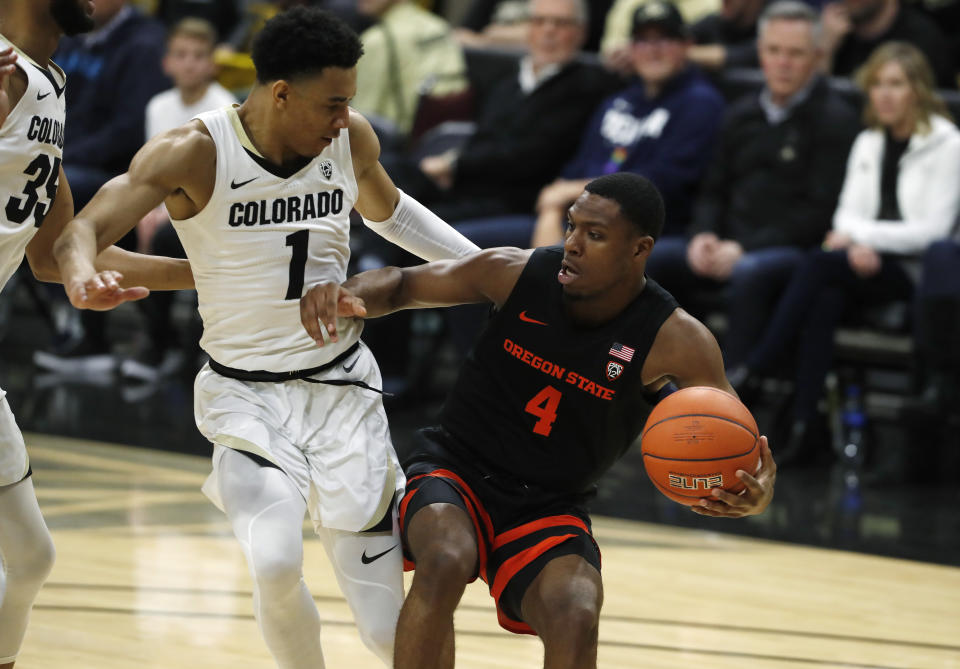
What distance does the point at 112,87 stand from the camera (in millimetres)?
9375

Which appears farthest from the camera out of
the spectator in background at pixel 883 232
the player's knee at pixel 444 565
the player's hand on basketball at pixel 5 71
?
the spectator in background at pixel 883 232

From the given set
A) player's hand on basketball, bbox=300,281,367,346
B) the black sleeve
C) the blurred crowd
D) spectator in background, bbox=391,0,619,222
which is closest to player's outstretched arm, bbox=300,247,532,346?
player's hand on basketball, bbox=300,281,367,346

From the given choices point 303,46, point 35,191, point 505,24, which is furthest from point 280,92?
point 505,24

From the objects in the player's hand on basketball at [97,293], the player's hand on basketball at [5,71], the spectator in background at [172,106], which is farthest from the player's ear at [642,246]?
the spectator in background at [172,106]

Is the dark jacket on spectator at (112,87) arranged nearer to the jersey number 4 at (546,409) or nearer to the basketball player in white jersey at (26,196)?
the basketball player in white jersey at (26,196)

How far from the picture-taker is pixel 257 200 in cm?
376

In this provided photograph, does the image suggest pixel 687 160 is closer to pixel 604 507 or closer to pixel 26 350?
pixel 604 507

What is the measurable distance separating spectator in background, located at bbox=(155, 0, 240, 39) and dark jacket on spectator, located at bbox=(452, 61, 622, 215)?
297 cm

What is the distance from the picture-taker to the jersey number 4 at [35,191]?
365 cm

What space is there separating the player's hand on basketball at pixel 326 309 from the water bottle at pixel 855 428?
4.22 m

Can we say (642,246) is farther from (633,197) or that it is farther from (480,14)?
(480,14)

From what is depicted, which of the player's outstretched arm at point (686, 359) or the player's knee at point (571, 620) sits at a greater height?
the player's outstretched arm at point (686, 359)

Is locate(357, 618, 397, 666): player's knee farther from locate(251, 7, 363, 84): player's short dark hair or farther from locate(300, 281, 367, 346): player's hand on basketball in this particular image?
locate(251, 7, 363, 84): player's short dark hair

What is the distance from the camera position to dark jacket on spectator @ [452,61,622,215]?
834cm
